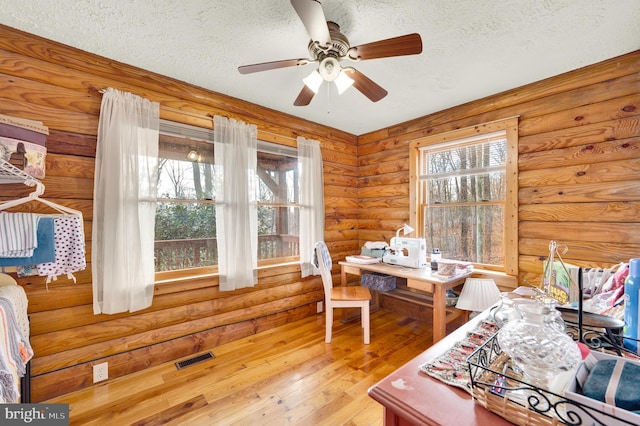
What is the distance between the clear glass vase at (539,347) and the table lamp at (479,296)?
1700mm

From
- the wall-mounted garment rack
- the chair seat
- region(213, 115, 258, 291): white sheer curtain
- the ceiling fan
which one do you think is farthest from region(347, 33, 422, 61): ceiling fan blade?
the chair seat

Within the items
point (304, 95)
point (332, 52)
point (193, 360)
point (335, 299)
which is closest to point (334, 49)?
point (332, 52)

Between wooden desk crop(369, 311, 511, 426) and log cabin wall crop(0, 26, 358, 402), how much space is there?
7.03 ft

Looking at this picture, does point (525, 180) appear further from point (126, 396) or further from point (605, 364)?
point (126, 396)

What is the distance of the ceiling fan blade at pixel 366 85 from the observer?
5.81 ft

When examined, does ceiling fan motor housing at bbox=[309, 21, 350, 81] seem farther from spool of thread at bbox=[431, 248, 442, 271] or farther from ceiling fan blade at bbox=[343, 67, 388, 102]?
spool of thread at bbox=[431, 248, 442, 271]

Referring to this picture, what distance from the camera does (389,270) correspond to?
266cm

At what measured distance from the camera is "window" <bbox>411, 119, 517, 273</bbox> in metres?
2.48

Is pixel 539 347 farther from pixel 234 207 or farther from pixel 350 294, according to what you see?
pixel 234 207

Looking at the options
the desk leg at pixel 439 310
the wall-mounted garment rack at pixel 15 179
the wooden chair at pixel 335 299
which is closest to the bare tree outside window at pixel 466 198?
the desk leg at pixel 439 310

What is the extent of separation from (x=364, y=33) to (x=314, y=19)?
54cm

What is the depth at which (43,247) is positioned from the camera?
1.44 m

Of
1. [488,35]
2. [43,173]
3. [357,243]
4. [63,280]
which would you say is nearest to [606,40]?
[488,35]

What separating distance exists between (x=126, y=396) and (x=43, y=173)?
1.59 m
